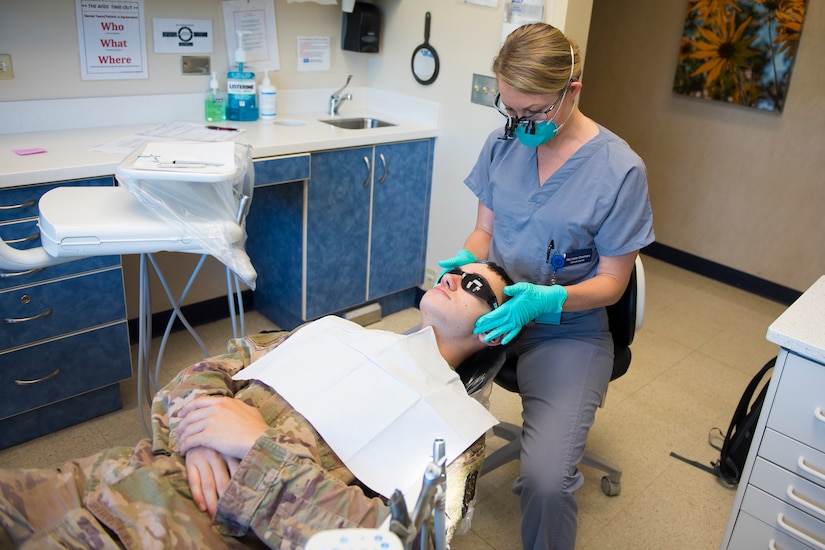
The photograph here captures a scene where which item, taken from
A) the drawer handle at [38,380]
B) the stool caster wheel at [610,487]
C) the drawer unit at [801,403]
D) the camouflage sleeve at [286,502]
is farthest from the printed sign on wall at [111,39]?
the drawer unit at [801,403]

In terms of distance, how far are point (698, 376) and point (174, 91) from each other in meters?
2.38

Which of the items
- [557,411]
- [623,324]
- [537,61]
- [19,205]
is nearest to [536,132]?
[537,61]

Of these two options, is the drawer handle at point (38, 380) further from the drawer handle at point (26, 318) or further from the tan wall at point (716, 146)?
the tan wall at point (716, 146)

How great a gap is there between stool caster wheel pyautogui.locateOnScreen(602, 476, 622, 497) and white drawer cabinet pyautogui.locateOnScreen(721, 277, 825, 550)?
1.90 feet

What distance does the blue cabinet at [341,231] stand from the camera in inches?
98.8

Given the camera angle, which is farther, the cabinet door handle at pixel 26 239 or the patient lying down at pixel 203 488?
the cabinet door handle at pixel 26 239

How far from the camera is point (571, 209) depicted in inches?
63.9

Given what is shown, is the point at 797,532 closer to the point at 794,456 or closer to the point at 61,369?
the point at 794,456

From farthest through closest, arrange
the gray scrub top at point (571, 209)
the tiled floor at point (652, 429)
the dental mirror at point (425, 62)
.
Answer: the dental mirror at point (425, 62) → the tiled floor at point (652, 429) → the gray scrub top at point (571, 209)

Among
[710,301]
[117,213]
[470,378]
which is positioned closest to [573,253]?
[470,378]

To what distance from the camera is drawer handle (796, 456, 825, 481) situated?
1.29m

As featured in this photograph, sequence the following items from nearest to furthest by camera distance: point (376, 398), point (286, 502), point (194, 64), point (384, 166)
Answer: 1. point (286, 502)
2. point (376, 398)
3. point (194, 64)
4. point (384, 166)

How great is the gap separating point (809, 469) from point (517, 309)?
0.66 metres

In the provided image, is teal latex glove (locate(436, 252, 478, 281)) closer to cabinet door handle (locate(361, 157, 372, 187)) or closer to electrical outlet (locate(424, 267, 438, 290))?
cabinet door handle (locate(361, 157, 372, 187))
